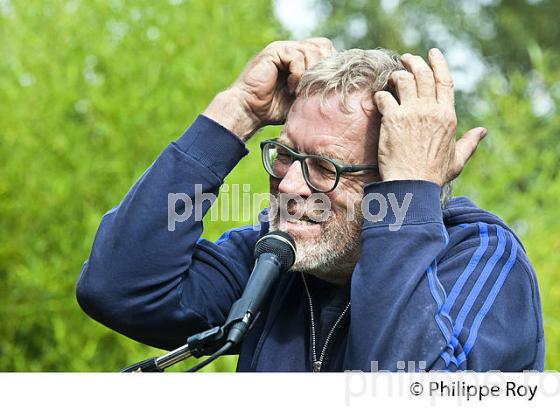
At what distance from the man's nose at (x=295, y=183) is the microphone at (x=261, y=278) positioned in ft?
0.47

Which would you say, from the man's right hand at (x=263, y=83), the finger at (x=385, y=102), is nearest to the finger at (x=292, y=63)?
the man's right hand at (x=263, y=83)

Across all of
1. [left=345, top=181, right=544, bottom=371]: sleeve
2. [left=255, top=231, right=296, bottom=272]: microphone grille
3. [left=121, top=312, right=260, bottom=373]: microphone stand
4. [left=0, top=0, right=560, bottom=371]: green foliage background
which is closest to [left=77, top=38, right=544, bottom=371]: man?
[left=345, top=181, right=544, bottom=371]: sleeve

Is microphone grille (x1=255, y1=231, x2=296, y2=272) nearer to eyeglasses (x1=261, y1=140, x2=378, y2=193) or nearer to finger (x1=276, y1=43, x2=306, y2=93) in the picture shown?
eyeglasses (x1=261, y1=140, x2=378, y2=193)

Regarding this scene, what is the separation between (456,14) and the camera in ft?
38.4

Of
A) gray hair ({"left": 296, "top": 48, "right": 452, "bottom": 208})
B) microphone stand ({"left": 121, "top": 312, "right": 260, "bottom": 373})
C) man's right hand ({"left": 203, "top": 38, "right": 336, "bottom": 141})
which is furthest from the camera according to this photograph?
man's right hand ({"left": 203, "top": 38, "right": 336, "bottom": 141})

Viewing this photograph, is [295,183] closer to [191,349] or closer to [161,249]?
[161,249]

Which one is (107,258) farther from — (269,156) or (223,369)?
(223,369)

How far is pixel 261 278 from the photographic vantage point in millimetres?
1935

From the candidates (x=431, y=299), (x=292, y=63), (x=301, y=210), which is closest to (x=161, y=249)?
(x=301, y=210)

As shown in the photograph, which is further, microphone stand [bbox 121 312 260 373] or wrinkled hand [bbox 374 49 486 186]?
wrinkled hand [bbox 374 49 486 186]

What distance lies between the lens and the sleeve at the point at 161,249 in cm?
228

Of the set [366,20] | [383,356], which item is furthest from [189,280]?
[366,20]

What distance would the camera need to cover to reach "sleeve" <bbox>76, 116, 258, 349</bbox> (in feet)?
7.48

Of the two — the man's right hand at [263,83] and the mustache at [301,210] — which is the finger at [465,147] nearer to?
the mustache at [301,210]
